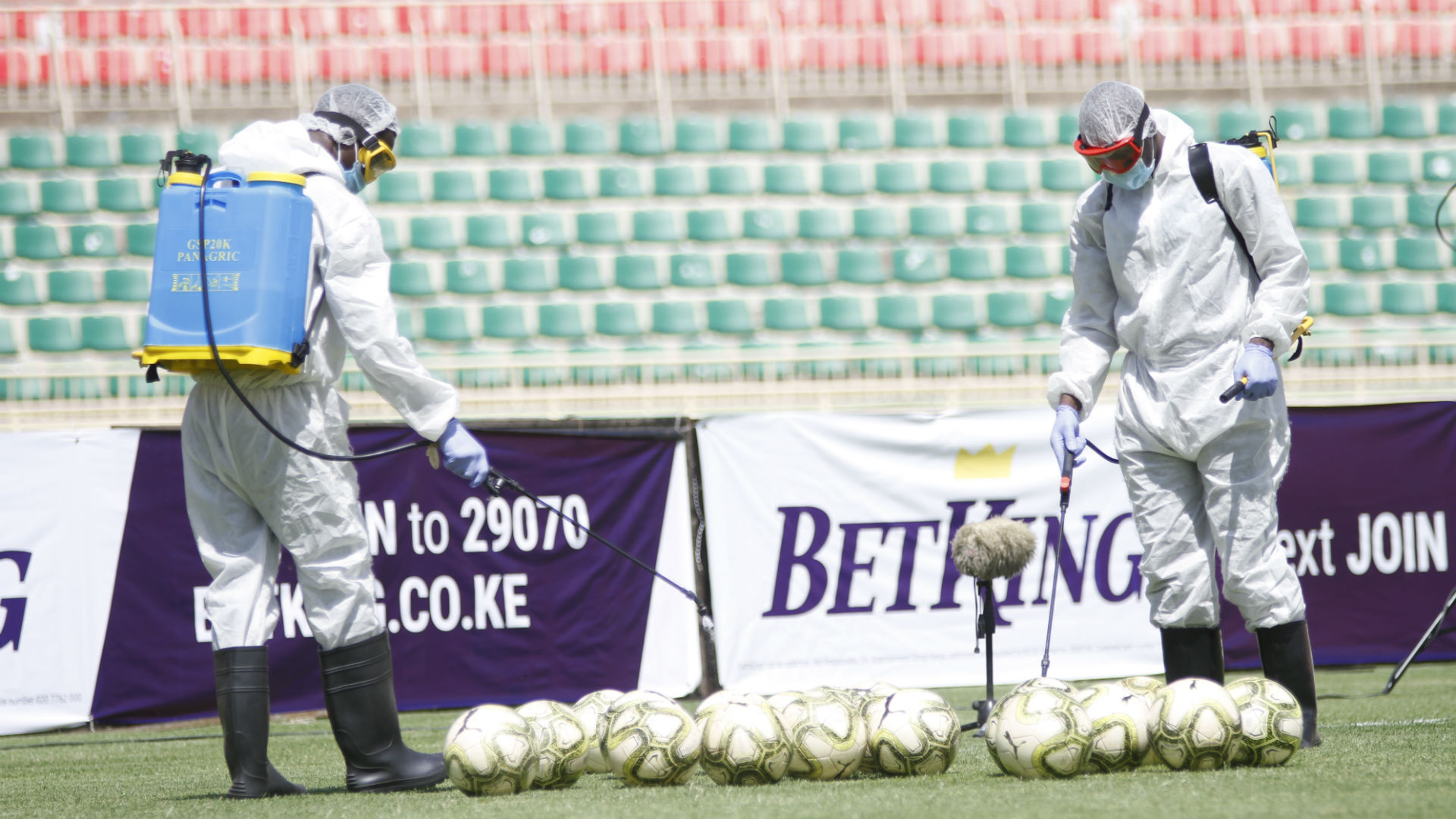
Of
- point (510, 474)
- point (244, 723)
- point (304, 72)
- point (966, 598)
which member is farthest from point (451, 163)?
point (244, 723)

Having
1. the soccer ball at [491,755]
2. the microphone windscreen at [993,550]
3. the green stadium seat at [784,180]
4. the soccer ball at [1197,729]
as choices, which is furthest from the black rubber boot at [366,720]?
the green stadium seat at [784,180]

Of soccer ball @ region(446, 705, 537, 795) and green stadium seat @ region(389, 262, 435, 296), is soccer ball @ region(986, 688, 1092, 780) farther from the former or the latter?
green stadium seat @ region(389, 262, 435, 296)

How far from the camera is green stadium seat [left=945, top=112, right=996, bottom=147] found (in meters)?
13.0

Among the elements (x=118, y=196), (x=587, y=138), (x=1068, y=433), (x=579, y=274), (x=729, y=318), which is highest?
(x=587, y=138)

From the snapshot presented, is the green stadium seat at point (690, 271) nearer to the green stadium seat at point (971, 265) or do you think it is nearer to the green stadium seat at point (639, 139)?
the green stadium seat at point (639, 139)

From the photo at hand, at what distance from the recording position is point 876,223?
40.7ft

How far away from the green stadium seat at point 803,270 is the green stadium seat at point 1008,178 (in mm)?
1849

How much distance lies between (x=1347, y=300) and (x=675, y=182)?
19.0 ft

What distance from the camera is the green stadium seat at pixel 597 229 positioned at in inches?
479

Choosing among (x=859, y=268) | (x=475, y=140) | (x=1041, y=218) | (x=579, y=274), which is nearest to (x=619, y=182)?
(x=579, y=274)

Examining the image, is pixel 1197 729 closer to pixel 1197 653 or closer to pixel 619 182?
pixel 1197 653

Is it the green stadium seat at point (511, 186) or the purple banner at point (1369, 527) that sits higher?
the green stadium seat at point (511, 186)

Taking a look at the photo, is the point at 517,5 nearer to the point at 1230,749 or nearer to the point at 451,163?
the point at 451,163

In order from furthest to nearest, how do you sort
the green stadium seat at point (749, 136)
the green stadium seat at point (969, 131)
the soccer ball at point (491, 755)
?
the green stadium seat at point (969, 131) → the green stadium seat at point (749, 136) → the soccer ball at point (491, 755)
